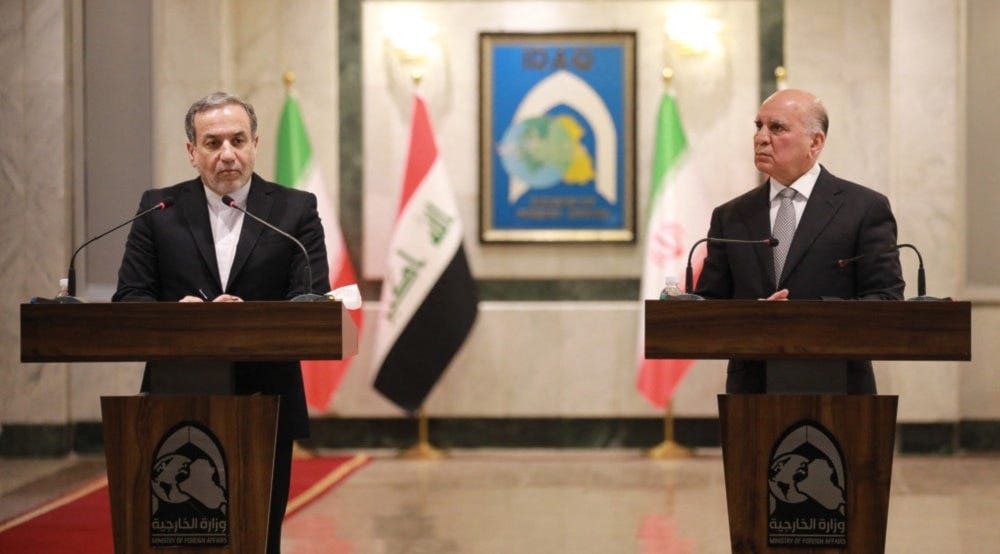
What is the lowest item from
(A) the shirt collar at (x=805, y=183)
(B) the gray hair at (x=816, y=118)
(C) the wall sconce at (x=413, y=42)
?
(A) the shirt collar at (x=805, y=183)

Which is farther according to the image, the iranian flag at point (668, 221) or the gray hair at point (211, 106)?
the iranian flag at point (668, 221)

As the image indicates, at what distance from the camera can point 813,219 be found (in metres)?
3.85

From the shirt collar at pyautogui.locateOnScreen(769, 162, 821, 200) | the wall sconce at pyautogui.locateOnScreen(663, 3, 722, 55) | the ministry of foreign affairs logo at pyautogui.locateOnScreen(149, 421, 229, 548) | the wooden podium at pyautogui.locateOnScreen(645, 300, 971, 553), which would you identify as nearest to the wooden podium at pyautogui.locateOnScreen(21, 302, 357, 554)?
the ministry of foreign affairs logo at pyautogui.locateOnScreen(149, 421, 229, 548)

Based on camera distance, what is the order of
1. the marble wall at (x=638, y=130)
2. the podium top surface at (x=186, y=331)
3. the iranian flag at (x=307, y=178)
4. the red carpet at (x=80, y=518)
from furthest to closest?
the iranian flag at (x=307, y=178)
the marble wall at (x=638, y=130)
the red carpet at (x=80, y=518)
the podium top surface at (x=186, y=331)

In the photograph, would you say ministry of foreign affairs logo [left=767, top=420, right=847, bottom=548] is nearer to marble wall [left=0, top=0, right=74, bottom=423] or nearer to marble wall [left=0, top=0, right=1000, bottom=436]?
marble wall [left=0, top=0, right=1000, bottom=436]

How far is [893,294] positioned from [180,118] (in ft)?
19.5

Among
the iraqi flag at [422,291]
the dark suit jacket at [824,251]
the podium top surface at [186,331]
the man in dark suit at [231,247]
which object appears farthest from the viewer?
the iraqi flag at [422,291]

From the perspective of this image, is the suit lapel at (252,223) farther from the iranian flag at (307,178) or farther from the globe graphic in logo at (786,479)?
the iranian flag at (307,178)

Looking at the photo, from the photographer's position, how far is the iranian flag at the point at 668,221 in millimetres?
8531

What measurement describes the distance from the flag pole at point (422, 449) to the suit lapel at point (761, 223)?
16.3 feet

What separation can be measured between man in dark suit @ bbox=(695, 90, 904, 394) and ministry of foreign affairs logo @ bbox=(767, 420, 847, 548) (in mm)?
412

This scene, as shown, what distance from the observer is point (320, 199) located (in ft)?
28.5

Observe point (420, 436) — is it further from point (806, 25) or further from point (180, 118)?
point (806, 25)

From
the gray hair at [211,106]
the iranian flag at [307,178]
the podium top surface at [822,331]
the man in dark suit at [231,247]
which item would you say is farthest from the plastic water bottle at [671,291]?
the iranian flag at [307,178]
